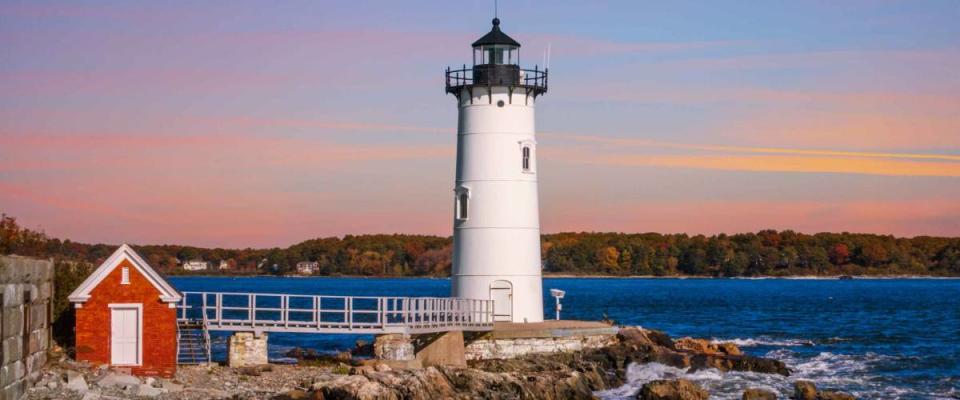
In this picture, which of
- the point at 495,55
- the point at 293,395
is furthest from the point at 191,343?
the point at 495,55

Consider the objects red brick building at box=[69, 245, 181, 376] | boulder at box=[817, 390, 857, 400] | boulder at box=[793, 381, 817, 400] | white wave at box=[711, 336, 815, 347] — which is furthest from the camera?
white wave at box=[711, 336, 815, 347]

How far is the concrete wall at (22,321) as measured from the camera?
23.0 metres

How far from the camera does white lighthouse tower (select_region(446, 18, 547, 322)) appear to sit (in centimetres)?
4047

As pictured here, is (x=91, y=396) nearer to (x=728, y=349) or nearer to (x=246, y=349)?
(x=246, y=349)

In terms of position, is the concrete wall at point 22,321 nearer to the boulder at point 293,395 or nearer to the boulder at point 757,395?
the boulder at point 293,395

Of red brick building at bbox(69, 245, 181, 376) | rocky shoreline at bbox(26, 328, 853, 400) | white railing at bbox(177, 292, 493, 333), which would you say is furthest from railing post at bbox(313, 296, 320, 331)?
red brick building at bbox(69, 245, 181, 376)

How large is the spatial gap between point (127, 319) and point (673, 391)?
41.7 feet

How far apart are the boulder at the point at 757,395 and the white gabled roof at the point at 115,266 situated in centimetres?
1365

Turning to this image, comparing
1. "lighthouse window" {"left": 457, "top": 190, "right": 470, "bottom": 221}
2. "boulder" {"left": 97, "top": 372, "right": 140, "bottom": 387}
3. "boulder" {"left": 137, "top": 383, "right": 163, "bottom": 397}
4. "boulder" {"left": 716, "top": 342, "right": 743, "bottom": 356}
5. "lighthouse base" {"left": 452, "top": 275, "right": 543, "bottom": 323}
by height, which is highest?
"lighthouse window" {"left": 457, "top": 190, "right": 470, "bottom": 221}

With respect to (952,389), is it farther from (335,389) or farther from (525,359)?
(335,389)

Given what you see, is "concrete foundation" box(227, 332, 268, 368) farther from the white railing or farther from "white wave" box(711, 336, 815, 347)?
"white wave" box(711, 336, 815, 347)

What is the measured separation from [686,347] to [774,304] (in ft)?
200

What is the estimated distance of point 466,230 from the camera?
4081 cm

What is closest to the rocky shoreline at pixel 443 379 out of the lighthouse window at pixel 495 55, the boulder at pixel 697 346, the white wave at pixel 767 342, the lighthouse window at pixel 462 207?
the boulder at pixel 697 346
